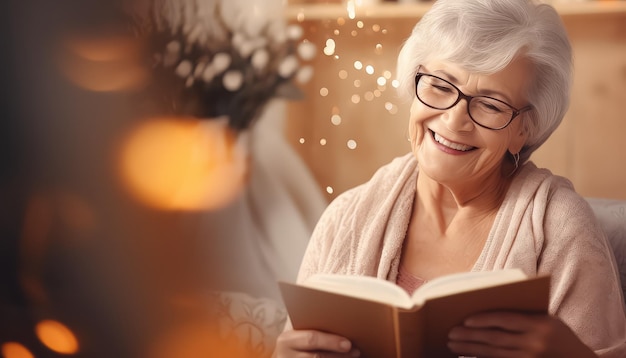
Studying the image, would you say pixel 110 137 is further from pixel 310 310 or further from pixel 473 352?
pixel 473 352

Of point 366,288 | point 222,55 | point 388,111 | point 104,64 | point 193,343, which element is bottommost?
point 366,288

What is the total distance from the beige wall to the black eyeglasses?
774 millimetres

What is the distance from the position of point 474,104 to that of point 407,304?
0.49 metres

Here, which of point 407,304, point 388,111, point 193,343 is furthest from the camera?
point 193,343

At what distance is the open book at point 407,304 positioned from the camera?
113cm

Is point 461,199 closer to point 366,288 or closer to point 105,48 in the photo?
point 366,288

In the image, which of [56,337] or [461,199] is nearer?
[461,199]

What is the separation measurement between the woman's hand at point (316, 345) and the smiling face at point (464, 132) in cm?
41

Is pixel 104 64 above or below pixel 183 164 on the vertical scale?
above

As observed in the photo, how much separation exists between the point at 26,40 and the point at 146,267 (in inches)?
36.3

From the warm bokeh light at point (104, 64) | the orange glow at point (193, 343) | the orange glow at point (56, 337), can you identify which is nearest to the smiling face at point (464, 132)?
the orange glow at point (193, 343)

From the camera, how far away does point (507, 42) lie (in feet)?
4.55

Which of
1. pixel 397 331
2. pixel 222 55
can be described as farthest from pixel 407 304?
pixel 222 55

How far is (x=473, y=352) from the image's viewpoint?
1224 mm
